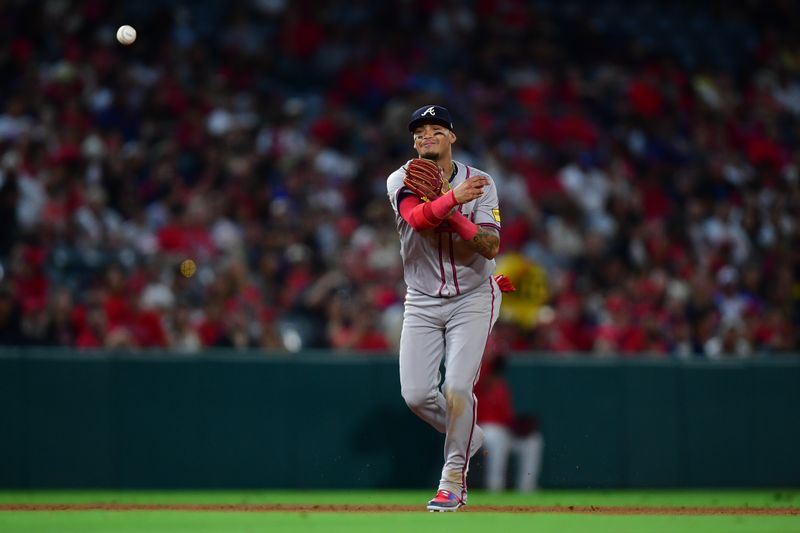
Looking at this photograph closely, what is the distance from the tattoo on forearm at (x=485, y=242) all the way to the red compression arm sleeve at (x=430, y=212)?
0.24 metres

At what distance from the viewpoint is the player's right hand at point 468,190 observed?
22.4ft

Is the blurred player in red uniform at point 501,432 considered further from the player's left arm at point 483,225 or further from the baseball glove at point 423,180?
the baseball glove at point 423,180

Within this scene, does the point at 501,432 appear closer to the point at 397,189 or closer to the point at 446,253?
the point at 446,253

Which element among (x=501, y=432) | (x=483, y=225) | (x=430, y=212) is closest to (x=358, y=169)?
(x=501, y=432)

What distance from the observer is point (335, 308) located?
1228cm

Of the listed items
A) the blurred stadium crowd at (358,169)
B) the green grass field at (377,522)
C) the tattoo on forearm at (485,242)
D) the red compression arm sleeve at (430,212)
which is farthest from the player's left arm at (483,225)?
the blurred stadium crowd at (358,169)

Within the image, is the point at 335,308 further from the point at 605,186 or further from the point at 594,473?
the point at 605,186

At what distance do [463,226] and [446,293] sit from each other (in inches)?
18.0

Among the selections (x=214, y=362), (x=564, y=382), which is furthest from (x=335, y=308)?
(x=564, y=382)

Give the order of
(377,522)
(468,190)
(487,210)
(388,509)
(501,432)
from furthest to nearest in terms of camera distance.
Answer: (501,432) → (388,509) → (487,210) → (468,190) → (377,522)

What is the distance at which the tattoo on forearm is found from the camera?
700 cm

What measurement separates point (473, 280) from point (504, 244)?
7107 mm

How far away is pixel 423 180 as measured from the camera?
7.06 m

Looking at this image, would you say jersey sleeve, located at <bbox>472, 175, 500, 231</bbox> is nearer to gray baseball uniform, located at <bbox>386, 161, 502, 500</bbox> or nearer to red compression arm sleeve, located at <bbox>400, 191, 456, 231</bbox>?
gray baseball uniform, located at <bbox>386, 161, 502, 500</bbox>
